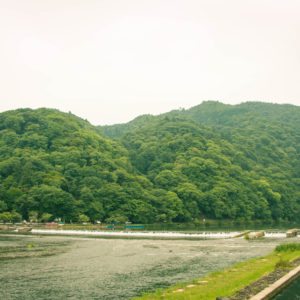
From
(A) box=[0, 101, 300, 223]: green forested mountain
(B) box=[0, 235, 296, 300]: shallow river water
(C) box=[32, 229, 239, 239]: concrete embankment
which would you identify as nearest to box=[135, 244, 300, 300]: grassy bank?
(B) box=[0, 235, 296, 300]: shallow river water

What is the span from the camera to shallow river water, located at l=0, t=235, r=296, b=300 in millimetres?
23906

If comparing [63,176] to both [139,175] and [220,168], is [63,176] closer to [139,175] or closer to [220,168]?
[139,175]

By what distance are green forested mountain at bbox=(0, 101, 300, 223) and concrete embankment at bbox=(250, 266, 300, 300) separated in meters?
72.7

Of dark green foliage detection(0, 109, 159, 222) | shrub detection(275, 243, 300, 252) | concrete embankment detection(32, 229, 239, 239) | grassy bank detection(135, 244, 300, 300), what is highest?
dark green foliage detection(0, 109, 159, 222)

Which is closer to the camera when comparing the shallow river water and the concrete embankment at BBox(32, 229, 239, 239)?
the shallow river water

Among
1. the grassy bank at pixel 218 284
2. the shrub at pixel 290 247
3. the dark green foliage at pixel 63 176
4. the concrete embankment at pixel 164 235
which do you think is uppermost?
the dark green foliage at pixel 63 176

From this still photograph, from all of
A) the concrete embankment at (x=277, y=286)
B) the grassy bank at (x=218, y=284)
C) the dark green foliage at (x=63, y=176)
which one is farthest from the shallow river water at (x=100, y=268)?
the dark green foliage at (x=63, y=176)

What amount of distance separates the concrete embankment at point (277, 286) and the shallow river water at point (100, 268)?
20.1ft

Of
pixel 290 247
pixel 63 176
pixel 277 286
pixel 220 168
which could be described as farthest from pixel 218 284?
pixel 220 168

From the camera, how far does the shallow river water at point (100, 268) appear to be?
78.4 feet

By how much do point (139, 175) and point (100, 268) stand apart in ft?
320

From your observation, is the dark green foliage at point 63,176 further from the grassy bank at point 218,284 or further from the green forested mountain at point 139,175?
the grassy bank at point 218,284

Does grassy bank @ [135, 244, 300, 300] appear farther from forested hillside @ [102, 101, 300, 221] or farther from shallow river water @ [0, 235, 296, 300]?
forested hillside @ [102, 101, 300, 221]

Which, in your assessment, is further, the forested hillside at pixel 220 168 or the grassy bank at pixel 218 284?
the forested hillside at pixel 220 168
